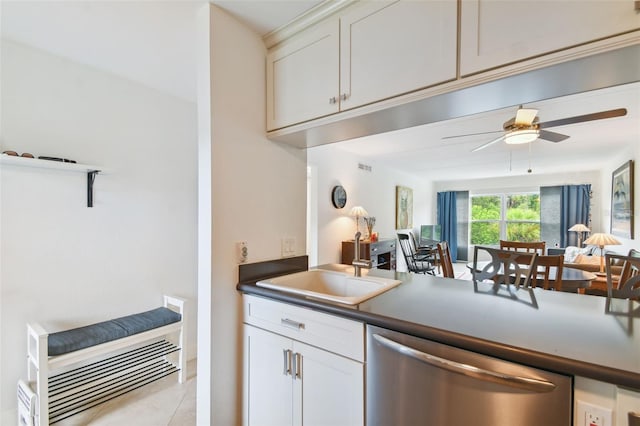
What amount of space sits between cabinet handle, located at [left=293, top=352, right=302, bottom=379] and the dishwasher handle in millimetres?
468

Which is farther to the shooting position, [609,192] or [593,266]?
[609,192]

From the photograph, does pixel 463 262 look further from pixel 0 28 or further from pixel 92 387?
pixel 0 28

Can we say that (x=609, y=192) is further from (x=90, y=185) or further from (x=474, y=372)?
(x=90, y=185)

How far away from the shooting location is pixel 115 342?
187 centimetres

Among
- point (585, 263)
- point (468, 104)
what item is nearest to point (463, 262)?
point (585, 263)

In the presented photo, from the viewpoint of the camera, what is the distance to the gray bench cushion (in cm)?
169

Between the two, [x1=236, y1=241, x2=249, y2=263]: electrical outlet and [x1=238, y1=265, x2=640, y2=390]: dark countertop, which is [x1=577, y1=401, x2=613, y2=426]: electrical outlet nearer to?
[x1=238, y1=265, x2=640, y2=390]: dark countertop

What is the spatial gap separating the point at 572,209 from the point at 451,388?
7783 millimetres

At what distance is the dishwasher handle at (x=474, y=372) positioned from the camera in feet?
2.53

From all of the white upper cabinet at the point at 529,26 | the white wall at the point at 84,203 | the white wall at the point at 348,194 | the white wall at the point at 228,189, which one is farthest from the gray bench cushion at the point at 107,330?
the white upper cabinet at the point at 529,26

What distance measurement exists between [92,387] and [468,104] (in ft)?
9.75

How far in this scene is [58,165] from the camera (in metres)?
1.82

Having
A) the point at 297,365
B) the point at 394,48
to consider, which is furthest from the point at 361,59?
the point at 297,365

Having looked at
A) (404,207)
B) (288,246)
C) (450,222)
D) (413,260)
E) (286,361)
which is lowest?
(413,260)
